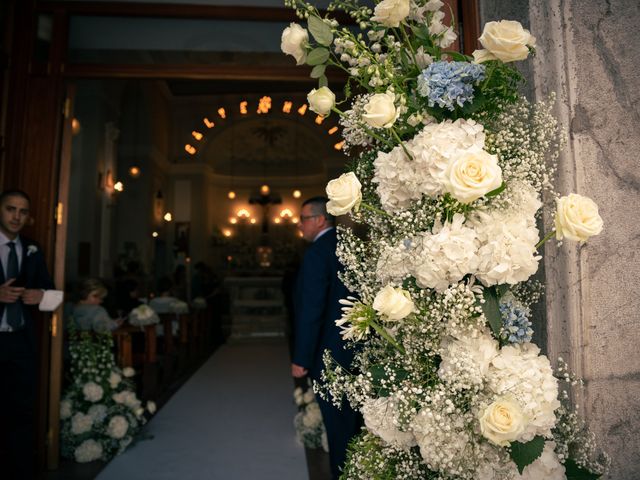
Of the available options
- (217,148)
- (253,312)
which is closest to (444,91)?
(253,312)

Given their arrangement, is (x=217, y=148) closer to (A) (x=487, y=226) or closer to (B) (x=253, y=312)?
(B) (x=253, y=312)

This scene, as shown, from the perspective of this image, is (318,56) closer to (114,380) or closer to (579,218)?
(579,218)

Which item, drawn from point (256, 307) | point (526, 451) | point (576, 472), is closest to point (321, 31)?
point (526, 451)

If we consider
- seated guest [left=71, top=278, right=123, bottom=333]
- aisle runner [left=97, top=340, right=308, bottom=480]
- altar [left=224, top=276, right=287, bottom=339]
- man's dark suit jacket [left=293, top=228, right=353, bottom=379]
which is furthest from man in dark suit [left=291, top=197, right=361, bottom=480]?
altar [left=224, top=276, right=287, bottom=339]

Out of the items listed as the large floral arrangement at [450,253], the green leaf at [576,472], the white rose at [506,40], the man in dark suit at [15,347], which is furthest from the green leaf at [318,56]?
the man in dark suit at [15,347]

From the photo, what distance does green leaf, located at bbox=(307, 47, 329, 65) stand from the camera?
1.29m

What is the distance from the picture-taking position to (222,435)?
4.02 meters

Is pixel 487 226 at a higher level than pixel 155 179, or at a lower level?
lower

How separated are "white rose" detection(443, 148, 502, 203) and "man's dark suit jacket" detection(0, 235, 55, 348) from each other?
278 cm

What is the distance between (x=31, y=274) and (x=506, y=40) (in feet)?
9.69

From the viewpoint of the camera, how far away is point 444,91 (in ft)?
3.75

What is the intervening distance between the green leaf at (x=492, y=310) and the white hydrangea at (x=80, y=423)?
3.23 metres

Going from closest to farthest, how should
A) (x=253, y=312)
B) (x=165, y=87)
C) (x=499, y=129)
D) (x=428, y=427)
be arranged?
(x=428, y=427) < (x=499, y=129) < (x=253, y=312) < (x=165, y=87)

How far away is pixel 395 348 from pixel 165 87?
1199 cm
